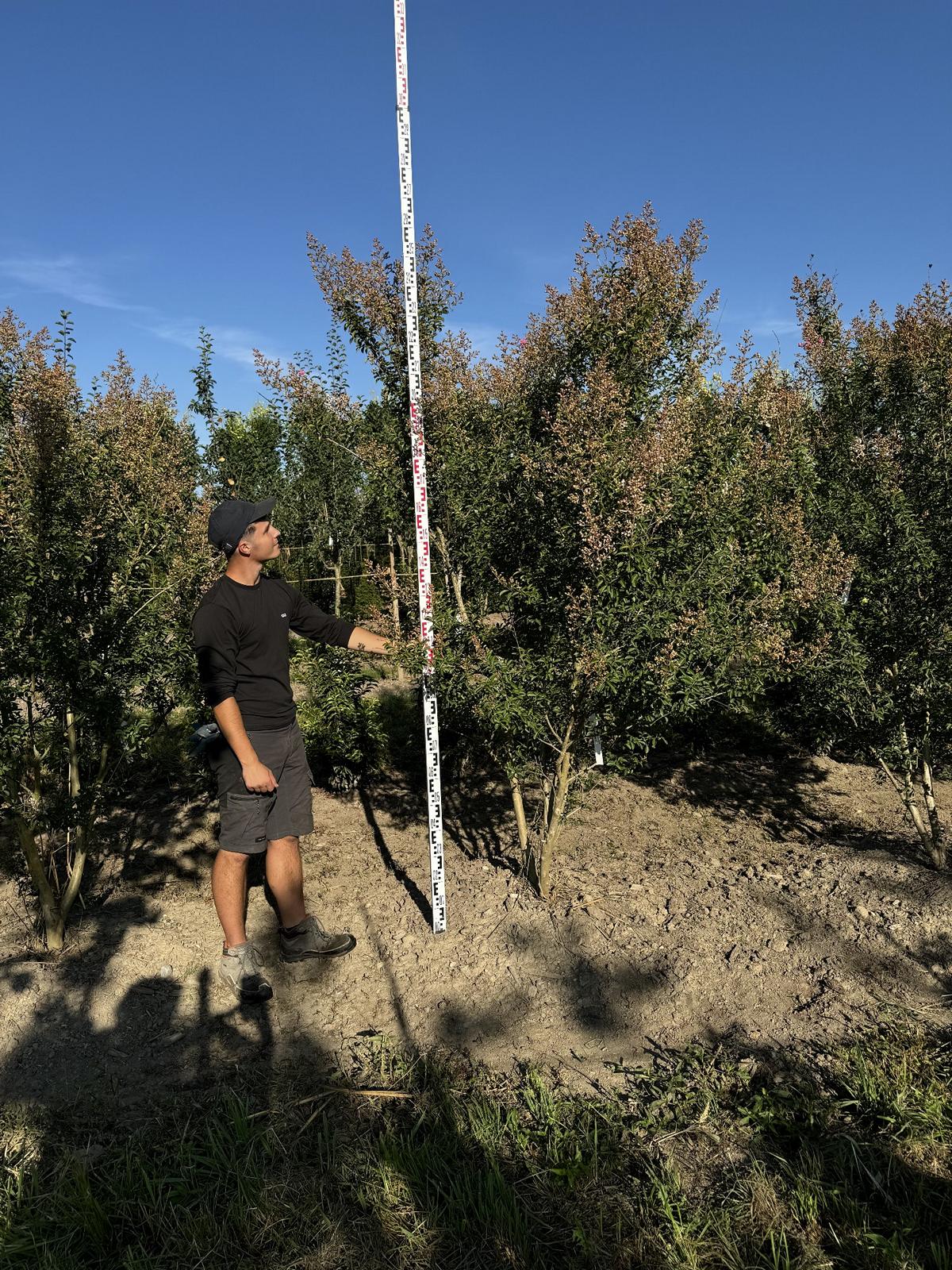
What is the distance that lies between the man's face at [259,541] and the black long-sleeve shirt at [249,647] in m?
0.15

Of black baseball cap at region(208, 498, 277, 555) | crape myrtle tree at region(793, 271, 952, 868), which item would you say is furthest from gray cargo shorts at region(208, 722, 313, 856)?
crape myrtle tree at region(793, 271, 952, 868)

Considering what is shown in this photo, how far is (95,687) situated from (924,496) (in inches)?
182

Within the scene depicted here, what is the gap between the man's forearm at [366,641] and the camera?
4.00 m

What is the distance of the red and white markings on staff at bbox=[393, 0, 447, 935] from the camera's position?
3.68 metres

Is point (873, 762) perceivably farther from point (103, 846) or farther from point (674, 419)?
point (103, 846)

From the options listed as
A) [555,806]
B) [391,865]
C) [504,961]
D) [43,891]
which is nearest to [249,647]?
[43,891]

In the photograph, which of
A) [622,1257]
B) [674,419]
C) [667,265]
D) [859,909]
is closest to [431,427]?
[667,265]

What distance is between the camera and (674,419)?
3.74 meters

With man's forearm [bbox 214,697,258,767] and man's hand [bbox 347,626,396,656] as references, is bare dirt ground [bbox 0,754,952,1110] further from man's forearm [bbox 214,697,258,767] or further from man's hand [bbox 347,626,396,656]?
man's hand [bbox 347,626,396,656]

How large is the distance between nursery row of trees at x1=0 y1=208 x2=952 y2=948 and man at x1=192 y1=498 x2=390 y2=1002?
76 centimetres

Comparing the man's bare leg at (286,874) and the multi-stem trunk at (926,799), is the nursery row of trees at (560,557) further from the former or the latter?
the man's bare leg at (286,874)

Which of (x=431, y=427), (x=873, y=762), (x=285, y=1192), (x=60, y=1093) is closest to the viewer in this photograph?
(x=285, y=1192)

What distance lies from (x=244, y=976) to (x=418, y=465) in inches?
97.3

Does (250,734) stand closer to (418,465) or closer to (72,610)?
(72,610)
